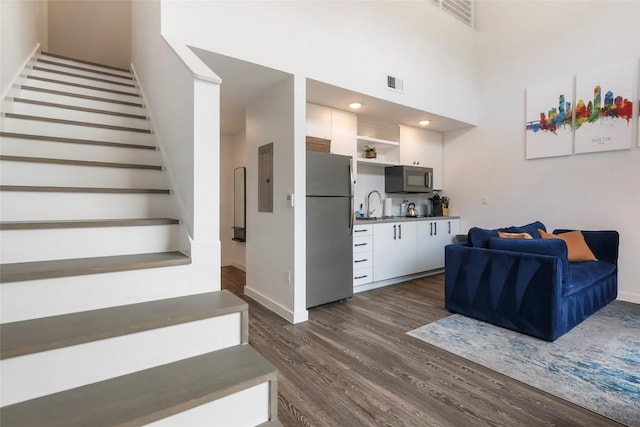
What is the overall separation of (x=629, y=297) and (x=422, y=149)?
321 centimetres

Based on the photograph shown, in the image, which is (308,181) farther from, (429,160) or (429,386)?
(429,160)

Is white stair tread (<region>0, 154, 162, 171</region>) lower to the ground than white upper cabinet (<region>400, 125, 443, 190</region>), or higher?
lower

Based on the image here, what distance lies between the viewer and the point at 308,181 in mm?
3307

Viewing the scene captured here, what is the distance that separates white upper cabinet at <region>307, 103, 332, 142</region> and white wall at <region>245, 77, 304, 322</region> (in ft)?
2.09

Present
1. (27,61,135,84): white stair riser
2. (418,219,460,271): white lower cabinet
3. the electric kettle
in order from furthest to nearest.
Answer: the electric kettle, (418,219,460,271): white lower cabinet, (27,61,135,84): white stair riser

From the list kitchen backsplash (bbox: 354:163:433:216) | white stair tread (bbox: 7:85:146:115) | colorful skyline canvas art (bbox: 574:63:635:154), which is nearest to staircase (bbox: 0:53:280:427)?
white stair tread (bbox: 7:85:146:115)

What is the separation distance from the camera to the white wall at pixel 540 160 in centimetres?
372

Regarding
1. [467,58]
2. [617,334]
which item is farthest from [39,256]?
[467,58]

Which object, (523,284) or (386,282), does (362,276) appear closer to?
(386,282)

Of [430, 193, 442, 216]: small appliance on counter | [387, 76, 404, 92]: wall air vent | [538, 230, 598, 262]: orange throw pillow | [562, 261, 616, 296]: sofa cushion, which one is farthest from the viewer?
[430, 193, 442, 216]: small appliance on counter

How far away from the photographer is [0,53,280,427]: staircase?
1.11 meters

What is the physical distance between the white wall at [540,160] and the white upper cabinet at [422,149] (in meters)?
0.19

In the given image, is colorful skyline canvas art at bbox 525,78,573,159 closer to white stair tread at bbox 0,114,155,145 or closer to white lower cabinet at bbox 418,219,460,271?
white lower cabinet at bbox 418,219,460,271

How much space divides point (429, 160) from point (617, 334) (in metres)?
3.34
